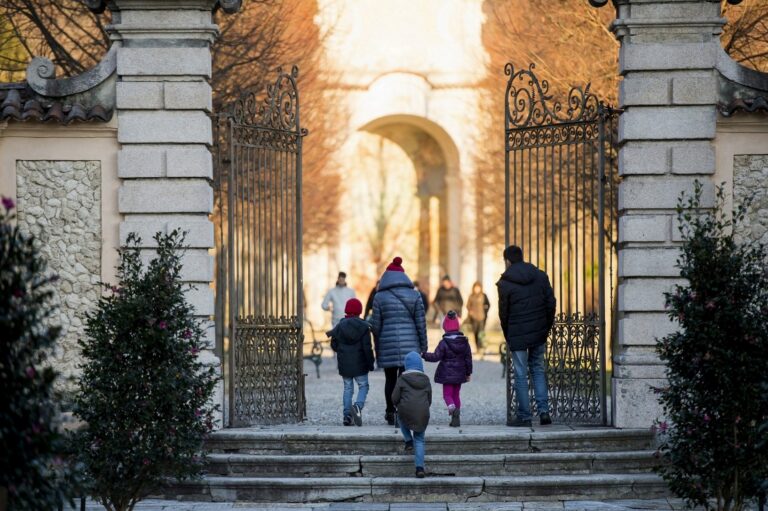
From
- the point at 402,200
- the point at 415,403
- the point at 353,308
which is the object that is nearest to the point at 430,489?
the point at 415,403

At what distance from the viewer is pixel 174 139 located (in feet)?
41.7

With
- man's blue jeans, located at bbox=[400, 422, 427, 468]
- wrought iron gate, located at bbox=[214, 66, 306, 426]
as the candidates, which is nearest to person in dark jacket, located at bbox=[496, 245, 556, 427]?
man's blue jeans, located at bbox=[400, 422, 427, 468]

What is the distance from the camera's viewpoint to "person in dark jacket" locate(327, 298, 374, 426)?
543 inches

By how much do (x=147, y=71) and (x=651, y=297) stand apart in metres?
5.40

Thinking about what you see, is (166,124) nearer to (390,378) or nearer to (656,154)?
(390,378)

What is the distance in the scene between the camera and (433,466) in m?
12.0

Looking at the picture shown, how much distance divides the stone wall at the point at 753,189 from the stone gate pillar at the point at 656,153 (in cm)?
29

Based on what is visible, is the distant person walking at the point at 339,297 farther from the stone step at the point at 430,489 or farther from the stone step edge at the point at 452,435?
the stone step at the point at 430,489

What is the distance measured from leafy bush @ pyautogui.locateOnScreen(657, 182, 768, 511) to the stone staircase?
6.45ft

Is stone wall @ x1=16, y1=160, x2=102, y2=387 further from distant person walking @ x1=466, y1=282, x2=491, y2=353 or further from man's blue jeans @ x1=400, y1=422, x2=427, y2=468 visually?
distant person walking @ x1=466, y1=282, x2=491, y2=353

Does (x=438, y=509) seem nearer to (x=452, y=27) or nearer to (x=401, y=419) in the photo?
(x=401, y=419)

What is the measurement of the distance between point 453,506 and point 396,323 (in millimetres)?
2661

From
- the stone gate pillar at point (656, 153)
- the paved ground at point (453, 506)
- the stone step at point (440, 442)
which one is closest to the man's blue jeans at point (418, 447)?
the paved ground at point (453, 506)

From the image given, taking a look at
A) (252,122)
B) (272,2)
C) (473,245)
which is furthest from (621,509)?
(473,245)
